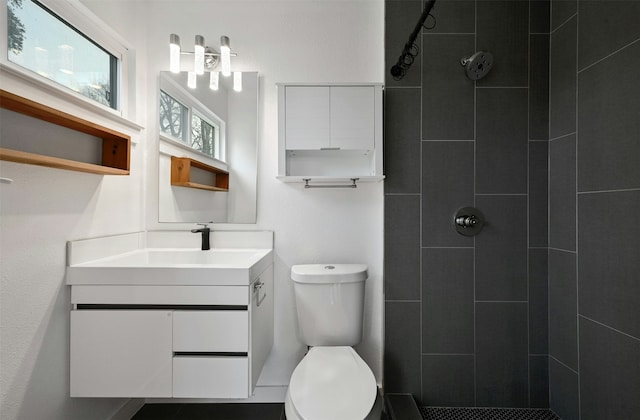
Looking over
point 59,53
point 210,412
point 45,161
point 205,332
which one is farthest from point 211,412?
point 59,53

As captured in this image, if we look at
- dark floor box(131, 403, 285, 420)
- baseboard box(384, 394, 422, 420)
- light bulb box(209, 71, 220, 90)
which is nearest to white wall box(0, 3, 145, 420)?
dark floor box(131, 403, 285, 420)

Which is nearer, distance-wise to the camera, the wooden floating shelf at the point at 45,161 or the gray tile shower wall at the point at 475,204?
the wooden floating shelf at the point at 45,161

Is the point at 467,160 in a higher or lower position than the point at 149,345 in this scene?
higher

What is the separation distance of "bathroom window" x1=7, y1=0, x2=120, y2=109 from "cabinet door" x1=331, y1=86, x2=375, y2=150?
48.5 inches

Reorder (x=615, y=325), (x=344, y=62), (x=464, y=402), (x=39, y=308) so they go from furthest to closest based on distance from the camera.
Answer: (x=344, y=62) < (x=464, y=402) < (x=615, y=325) < (x=39, y=308)

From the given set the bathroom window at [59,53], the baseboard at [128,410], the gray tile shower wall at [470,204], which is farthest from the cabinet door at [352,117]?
the baseboard at [128,410]

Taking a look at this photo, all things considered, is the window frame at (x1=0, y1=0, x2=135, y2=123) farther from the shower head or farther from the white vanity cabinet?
the shower head

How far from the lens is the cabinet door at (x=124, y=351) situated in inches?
49.2

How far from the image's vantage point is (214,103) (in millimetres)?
1795

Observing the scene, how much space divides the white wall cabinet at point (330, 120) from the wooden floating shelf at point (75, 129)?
30.9 inches

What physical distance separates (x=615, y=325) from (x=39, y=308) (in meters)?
2.35

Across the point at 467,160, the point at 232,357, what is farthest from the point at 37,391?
the point at 467,160

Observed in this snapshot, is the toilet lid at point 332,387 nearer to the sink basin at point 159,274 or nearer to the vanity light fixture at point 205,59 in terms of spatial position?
the sink basin at point 159,274

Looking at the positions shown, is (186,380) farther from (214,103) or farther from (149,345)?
(214,103)
